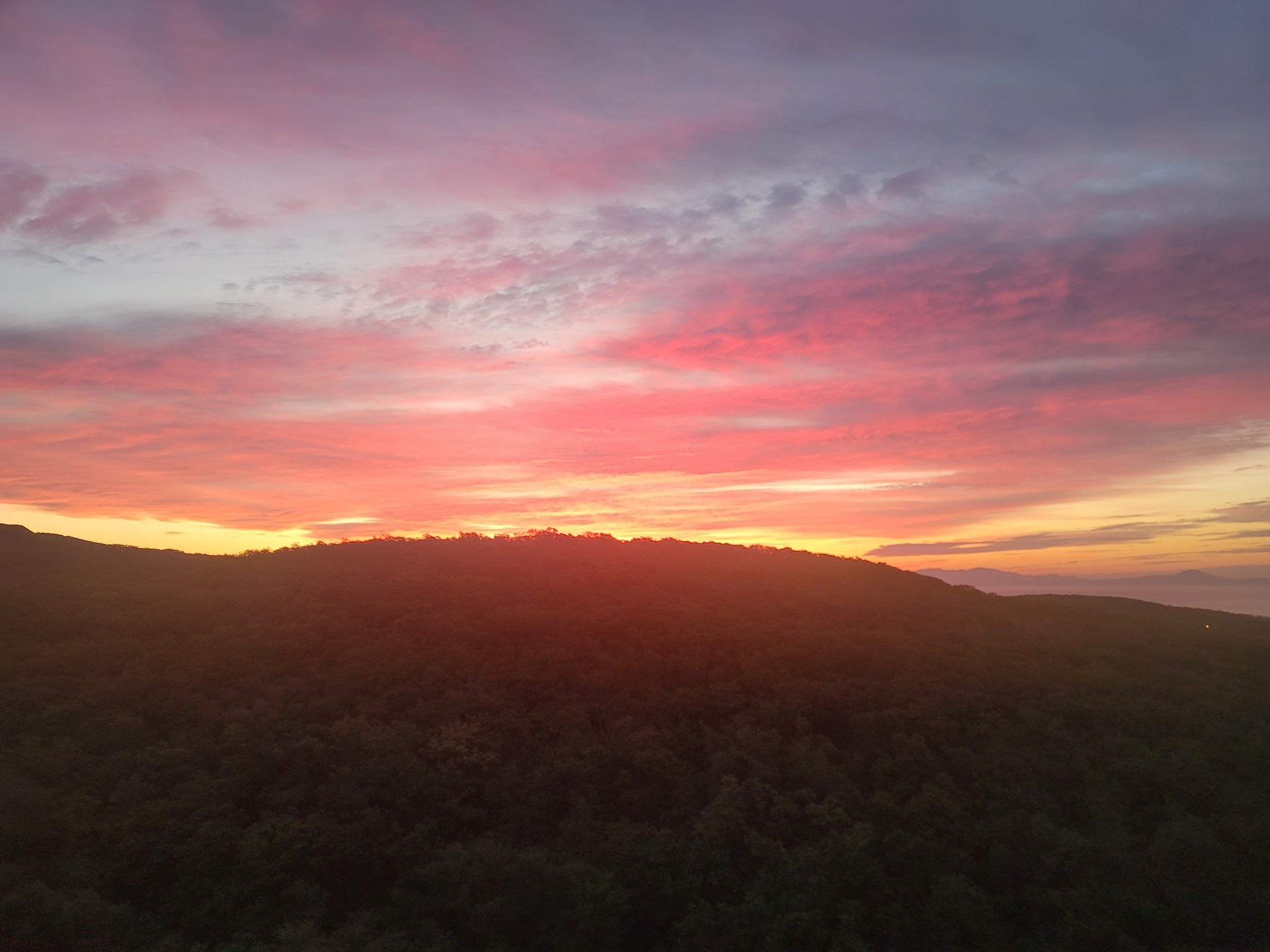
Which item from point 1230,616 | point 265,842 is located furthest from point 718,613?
point 1230,616

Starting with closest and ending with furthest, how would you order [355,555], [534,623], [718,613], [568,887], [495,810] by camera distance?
[568,887], [495,810], [534,623], [718,613], [355,555]

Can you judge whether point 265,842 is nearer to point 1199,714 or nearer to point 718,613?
point 718,613

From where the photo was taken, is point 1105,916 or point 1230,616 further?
point 1230,616

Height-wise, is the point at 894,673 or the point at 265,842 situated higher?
the point at 894,673

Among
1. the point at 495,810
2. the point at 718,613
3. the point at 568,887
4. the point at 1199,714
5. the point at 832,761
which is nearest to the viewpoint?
the point at 568,887

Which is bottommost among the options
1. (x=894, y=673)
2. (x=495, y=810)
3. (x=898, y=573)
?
(x=495, y=810)

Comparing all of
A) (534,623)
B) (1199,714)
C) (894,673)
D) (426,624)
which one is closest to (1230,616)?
(1199,714)
